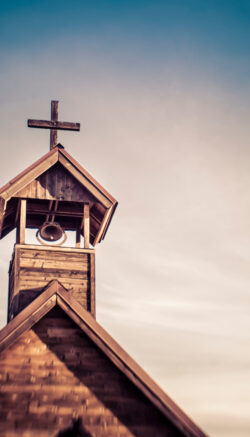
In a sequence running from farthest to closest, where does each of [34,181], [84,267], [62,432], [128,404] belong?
[34,181]
[84,267]
[128,404]
[62,432]

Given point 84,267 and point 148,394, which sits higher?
point 84,267

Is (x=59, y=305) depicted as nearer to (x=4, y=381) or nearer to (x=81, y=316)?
(x=81, y=316)

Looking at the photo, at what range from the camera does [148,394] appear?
31.8 ft

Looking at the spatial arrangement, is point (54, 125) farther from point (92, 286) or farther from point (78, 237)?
point (92, 286)

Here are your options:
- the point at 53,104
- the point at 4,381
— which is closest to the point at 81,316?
the point at 4,381

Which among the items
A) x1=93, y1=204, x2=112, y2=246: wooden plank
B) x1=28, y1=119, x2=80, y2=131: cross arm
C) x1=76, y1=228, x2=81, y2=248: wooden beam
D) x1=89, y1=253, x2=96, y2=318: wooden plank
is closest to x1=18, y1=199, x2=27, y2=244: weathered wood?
x1=89, y1=253, x2=96, y2=318: wooden plank

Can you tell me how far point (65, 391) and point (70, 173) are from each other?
7017 mm

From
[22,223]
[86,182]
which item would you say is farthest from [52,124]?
[22,223]

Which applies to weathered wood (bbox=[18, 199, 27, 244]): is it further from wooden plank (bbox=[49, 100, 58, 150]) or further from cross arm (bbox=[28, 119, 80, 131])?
cross arm (bbox=[28, 119, 80, 131])

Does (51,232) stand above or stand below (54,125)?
below

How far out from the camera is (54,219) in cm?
1609

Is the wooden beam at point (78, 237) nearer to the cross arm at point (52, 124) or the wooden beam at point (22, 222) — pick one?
the wooden beam at point (22, 222)

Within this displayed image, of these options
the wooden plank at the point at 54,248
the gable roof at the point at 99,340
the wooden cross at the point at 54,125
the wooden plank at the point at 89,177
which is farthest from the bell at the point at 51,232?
the gable roof at the point at 99,340

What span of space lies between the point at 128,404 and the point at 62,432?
1428 mm
